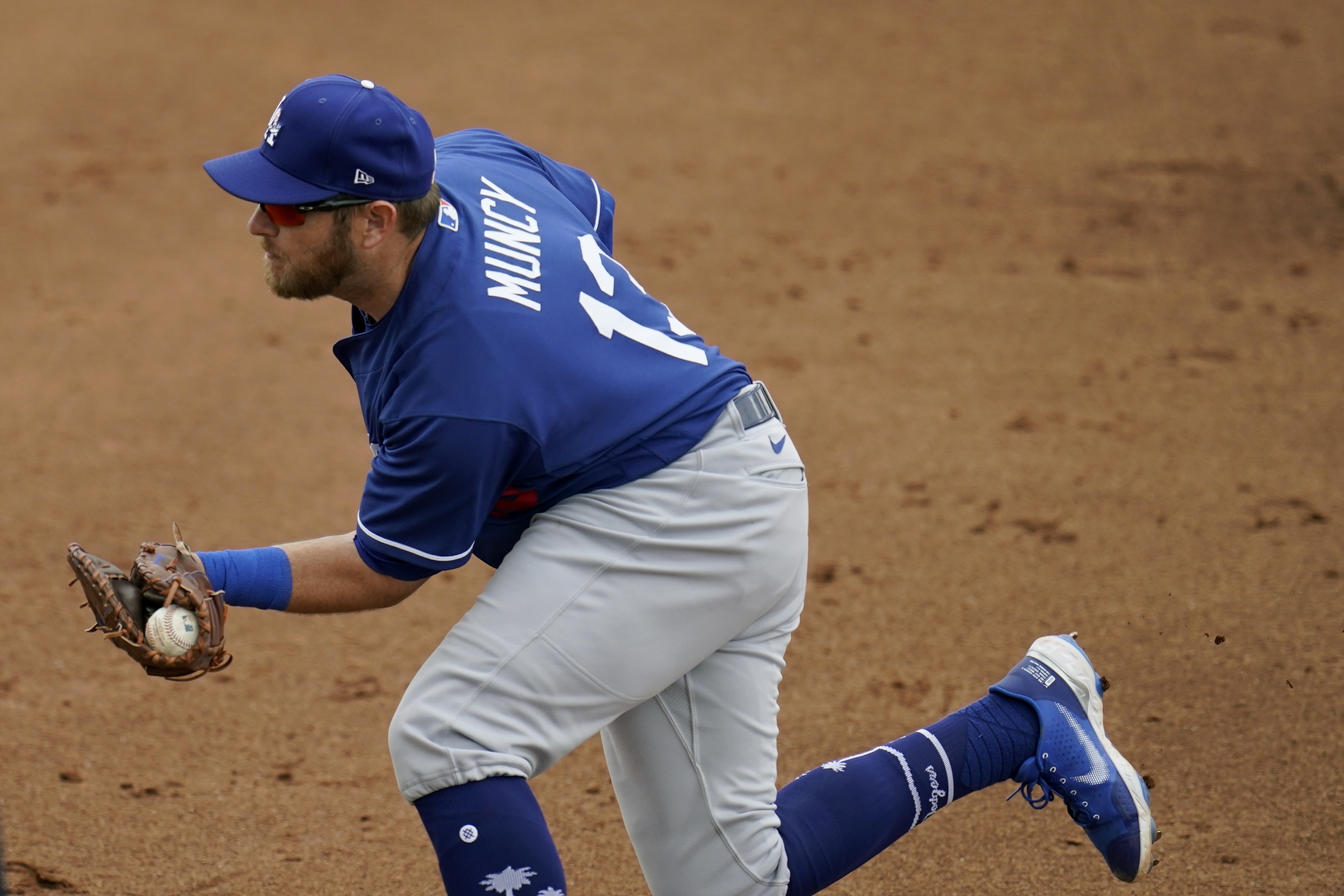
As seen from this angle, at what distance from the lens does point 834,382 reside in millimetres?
5617

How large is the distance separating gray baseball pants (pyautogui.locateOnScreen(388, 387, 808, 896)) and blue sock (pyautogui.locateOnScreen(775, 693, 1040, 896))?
0.08 m

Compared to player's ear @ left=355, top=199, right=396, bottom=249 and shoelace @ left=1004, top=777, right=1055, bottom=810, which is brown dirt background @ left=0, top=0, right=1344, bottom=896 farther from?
player's ear @ left=355, top=199, right=396, bottom=249

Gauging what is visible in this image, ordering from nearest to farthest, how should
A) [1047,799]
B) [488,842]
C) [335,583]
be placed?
[488,842], [335,583], [1047,799]

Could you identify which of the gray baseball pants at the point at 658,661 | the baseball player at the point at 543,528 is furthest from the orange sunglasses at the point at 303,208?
the gray baseball pants at the point at 658,661

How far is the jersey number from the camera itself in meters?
2.37

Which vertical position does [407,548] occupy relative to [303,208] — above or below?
below

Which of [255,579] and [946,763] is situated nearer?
[255,579]

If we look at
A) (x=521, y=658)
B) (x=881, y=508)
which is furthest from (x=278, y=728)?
(x=881, y=508)

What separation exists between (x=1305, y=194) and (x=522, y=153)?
5.54 meters

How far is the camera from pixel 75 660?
13.2ft

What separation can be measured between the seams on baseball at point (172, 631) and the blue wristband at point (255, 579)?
3.3 inches

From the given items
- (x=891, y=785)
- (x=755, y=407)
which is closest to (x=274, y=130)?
(x=755, y=407)

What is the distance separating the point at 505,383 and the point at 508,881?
0.79 metres

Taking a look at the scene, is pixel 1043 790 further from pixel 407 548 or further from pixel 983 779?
pixel 407 548
